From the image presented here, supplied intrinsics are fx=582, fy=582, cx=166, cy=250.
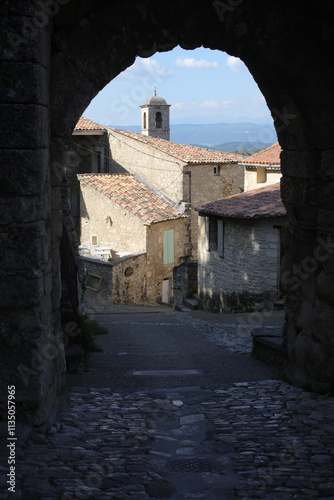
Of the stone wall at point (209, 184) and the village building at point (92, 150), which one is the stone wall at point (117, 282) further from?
the village building at point (92, 150)

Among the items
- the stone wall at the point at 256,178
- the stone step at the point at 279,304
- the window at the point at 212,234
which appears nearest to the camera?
the stone step at the point at 279,304

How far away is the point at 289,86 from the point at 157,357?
371 centimetres

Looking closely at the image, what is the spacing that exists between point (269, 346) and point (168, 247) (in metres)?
16.9

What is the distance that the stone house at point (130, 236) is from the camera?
20672mm

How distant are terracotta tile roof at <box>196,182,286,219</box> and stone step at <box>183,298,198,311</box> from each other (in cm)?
328

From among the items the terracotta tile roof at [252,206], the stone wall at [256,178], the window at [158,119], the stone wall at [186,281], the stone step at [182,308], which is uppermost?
the window at [158,119]

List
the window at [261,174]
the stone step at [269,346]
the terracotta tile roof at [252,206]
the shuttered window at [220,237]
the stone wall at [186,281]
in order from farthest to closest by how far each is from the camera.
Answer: the window at [261,174]
the stone wall at [186,281]
the shuttered window at [220,237]
the terracotta tile roof at [252,206]
the stone step at [269,346]

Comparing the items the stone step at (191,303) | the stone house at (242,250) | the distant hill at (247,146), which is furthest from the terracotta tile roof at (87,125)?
the stone house at (242,250)

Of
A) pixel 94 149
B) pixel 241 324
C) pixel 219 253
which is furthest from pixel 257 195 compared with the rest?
pixel 94 149

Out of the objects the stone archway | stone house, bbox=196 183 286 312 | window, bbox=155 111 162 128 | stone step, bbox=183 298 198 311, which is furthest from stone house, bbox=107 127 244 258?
the stone archway

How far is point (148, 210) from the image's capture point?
2255 centimetres

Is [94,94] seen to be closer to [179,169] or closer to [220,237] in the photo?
[220,237]

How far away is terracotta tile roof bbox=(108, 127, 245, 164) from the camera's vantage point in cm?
2433

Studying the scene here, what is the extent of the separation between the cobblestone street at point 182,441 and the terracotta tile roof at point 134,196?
1600 cm
